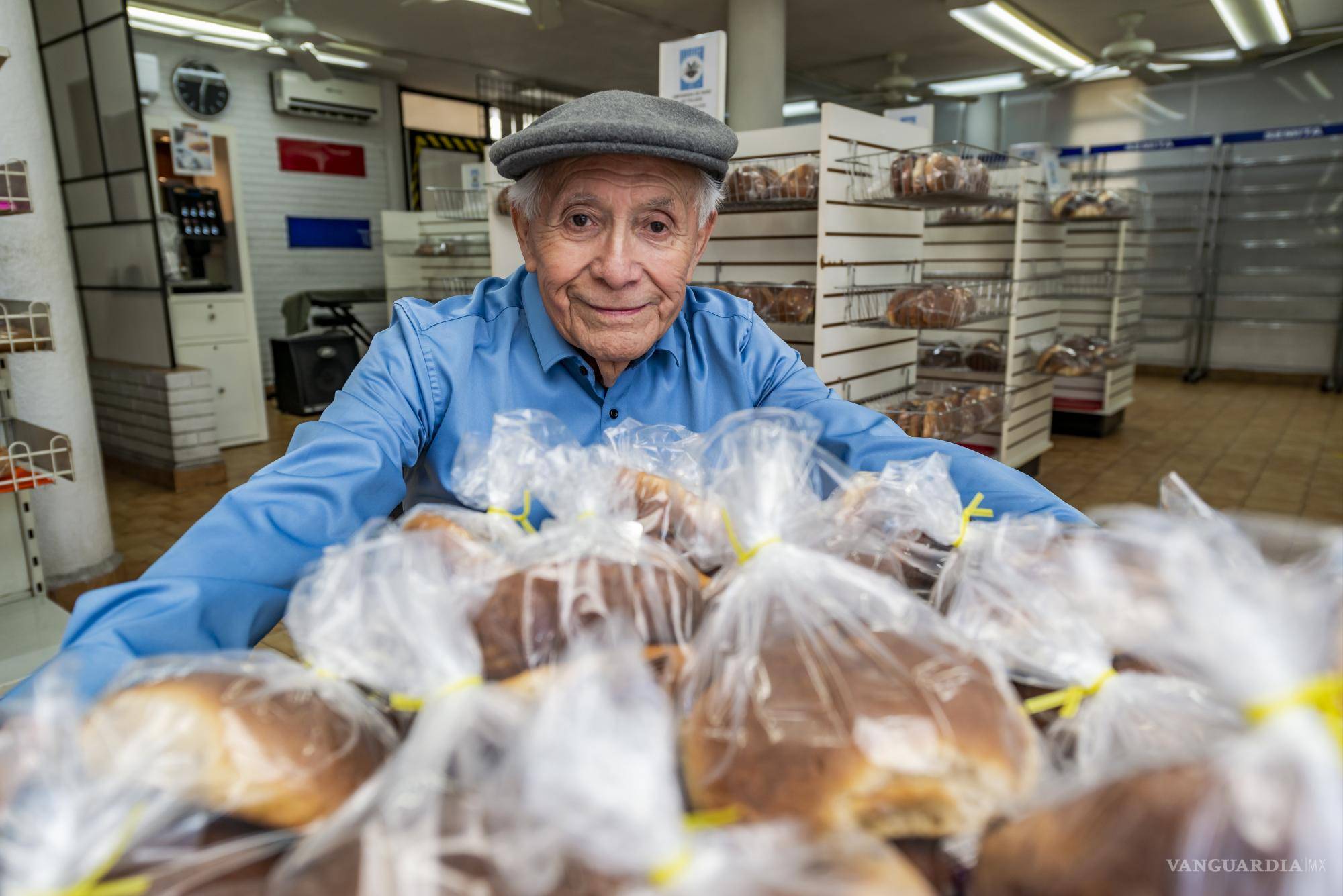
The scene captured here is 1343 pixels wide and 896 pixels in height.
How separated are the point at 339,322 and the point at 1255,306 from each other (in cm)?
1065

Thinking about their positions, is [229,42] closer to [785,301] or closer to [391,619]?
[785,301]

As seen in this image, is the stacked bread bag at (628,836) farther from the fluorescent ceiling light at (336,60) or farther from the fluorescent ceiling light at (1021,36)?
the fluorescent ceiling light at (336,60)

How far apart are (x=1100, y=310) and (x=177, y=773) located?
312 inches

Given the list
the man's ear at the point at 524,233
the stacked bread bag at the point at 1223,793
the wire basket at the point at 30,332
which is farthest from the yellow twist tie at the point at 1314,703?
the wire basket at the point at 30,332

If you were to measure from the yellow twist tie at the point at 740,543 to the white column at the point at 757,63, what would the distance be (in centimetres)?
649

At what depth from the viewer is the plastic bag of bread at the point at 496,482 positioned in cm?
86

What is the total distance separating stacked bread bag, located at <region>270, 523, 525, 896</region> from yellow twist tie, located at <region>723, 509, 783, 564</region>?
0.72 ft

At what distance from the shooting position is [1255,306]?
10.0 metres

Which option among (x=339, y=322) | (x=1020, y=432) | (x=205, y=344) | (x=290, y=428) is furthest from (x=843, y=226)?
(x=339, y=322)

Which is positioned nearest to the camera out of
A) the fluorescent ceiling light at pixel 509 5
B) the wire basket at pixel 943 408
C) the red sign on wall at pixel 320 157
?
the wire basket at pixel 943 408

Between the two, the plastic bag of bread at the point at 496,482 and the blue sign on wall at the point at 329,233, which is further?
the blue sign on wall at the point at 329,233

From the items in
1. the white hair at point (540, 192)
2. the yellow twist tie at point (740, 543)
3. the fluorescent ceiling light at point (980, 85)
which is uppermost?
the fluorescent ceiling light at point (980, 85)

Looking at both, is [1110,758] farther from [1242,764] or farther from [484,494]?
[484,494]
